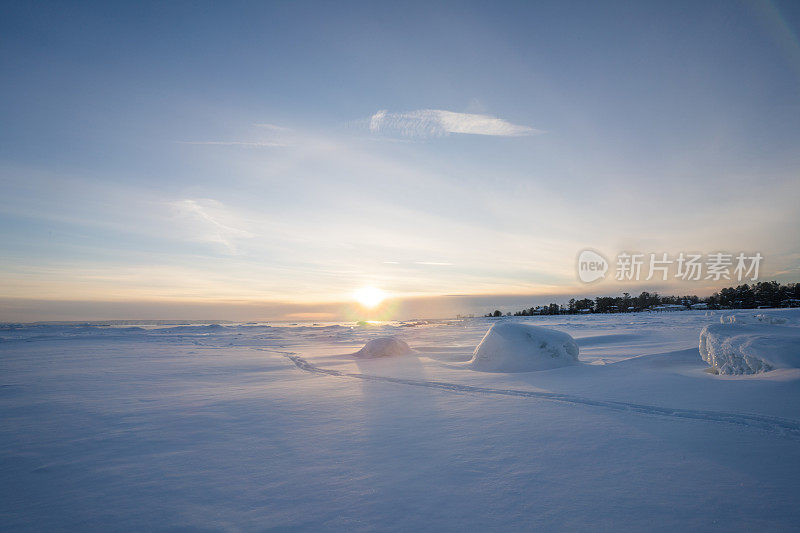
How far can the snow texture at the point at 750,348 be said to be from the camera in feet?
16.9

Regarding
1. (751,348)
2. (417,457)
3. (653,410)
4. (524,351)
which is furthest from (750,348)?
(417,457)

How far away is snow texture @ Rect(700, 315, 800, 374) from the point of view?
16.9 ft

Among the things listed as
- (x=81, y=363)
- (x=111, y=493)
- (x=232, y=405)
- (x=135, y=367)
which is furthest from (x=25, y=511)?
(x=81, y=363)

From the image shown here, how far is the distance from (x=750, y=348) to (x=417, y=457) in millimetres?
5603

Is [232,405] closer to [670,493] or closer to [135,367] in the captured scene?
[670,493]

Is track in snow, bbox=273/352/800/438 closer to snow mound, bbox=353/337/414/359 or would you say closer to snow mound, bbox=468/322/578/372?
snow mound, bbox=468/322/578/372

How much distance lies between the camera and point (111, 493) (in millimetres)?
2354

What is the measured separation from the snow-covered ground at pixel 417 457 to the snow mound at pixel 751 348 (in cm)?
53

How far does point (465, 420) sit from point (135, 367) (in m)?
8.75

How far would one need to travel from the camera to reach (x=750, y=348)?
212 inches

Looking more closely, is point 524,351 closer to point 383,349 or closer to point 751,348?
point 751,348

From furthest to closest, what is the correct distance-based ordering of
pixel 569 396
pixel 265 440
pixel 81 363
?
pixel 81 363, pixel 569 396, pixel 265 440

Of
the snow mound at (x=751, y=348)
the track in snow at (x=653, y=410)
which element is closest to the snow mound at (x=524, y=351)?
the track in snow at (x=653, y=410)

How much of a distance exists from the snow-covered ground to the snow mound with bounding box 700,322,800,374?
20.8 inches
